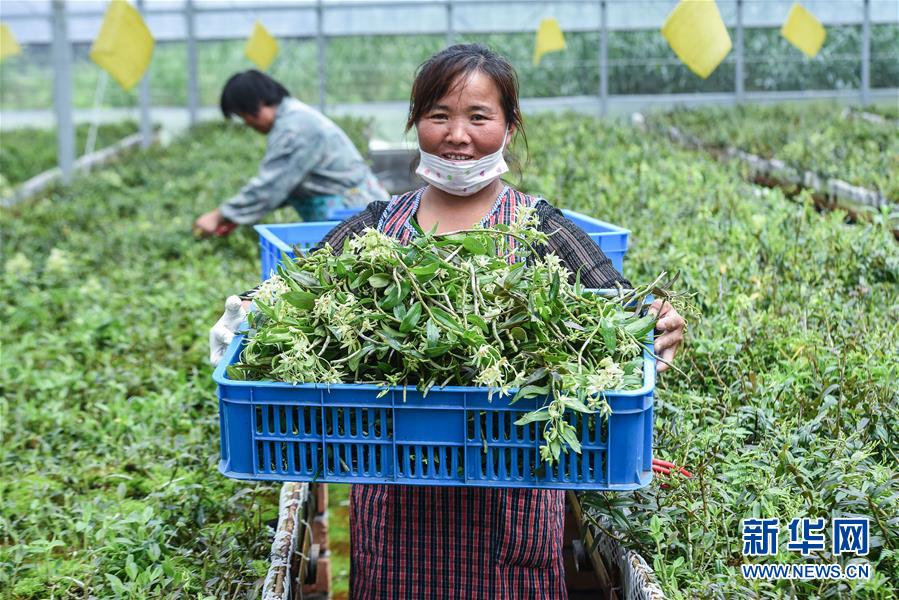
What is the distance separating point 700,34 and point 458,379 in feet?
13.5

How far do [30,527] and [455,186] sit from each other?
4.98 ft

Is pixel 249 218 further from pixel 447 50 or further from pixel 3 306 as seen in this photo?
pixel 447 50

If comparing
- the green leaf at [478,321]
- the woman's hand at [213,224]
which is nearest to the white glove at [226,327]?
the green leaf at [478,321]

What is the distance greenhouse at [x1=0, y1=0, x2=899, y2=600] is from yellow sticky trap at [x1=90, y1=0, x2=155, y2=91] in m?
0.02

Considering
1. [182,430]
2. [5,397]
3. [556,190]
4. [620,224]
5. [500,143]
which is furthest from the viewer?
[556,190]

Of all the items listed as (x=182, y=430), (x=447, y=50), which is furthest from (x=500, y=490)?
(x=182, y=430)

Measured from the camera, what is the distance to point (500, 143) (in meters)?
2.52

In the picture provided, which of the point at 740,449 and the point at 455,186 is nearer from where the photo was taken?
the point at 455,186

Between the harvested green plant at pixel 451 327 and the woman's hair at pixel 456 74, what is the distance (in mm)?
421

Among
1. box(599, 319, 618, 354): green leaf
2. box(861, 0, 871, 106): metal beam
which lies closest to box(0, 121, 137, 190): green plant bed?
box(599, 319, 618, 354): green leaf

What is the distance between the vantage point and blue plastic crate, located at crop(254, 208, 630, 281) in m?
3.35

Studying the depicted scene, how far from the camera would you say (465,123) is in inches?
98.7

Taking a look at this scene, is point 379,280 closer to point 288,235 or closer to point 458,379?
point 458,379

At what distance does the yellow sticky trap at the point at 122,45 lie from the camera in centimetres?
693
